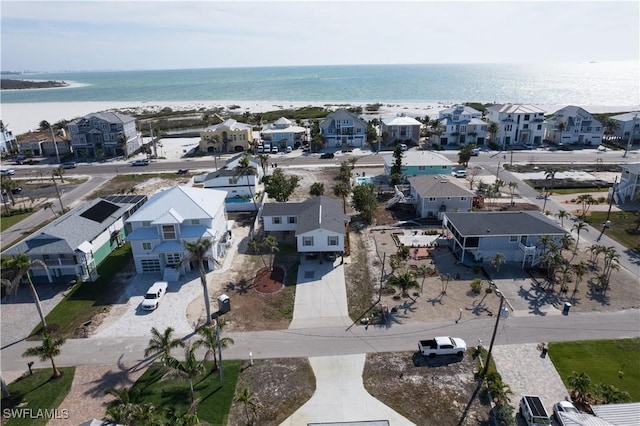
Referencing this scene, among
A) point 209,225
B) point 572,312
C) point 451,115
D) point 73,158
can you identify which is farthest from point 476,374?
point 73,158

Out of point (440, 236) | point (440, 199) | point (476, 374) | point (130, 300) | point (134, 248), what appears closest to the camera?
point (476, 374)

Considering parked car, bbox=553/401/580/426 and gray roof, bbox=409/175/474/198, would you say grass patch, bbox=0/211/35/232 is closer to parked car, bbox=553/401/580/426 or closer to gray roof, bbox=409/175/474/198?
gray roof, bbox=409/175/474/198

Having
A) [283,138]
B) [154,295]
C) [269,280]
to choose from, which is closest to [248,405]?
[269,280]

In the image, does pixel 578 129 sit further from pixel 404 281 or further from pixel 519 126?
pixel 404 281

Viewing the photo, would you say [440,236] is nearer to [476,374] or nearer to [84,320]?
[476,374]

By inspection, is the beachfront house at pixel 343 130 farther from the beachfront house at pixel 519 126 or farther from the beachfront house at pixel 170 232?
the beachfront house at pixel 170 232

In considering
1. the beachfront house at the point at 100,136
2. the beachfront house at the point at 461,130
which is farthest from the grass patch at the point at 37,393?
the beachfront house at the point at 461,130

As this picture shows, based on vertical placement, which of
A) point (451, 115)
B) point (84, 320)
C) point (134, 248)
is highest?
point (451, 115)
